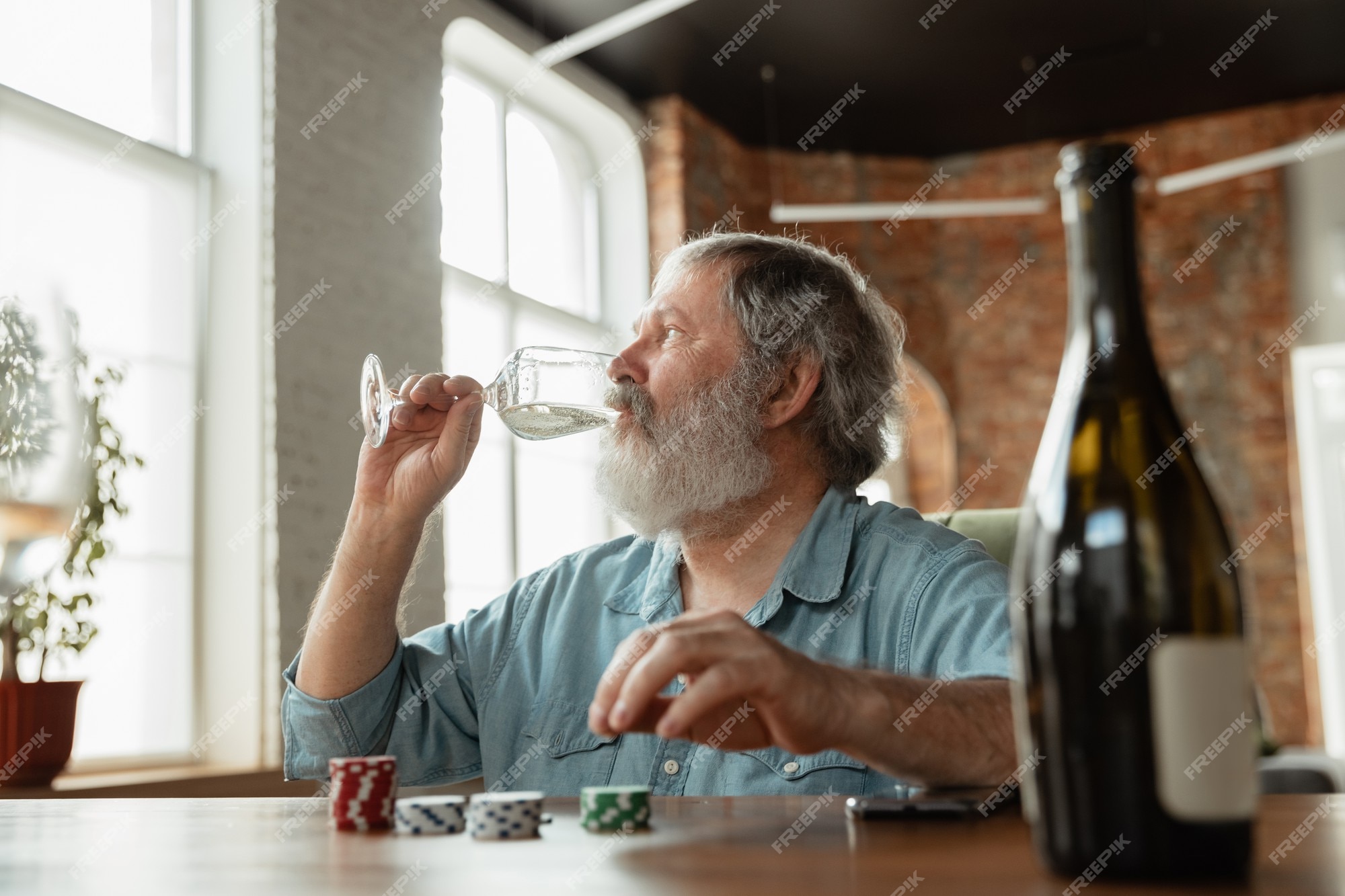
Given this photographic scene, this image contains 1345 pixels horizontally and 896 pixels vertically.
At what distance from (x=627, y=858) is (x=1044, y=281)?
22.4 feet

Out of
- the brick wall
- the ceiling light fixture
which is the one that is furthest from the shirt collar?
the brick wall

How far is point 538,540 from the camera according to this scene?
5.66 meters

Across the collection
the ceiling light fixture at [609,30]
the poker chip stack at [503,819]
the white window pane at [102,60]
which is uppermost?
the ceiling light fixture at [609,30]

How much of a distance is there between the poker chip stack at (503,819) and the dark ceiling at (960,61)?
198 inches

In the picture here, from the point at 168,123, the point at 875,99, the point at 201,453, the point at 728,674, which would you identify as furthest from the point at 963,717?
the point at 875,99

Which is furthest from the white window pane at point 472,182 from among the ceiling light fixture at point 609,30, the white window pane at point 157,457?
the white window pane at point 157,457

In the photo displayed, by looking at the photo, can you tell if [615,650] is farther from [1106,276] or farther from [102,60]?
[102,60]

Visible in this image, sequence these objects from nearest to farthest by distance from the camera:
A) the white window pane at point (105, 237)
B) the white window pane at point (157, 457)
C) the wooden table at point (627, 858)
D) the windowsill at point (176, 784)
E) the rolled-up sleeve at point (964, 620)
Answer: the wooden table at point (627, 858), the rolled-up sleeve at point (964, 620), the windowsill at point (176, 784), the white window pane at point (105, 237), the white window pane at point (157, 457)

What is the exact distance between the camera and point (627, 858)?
2.36ft

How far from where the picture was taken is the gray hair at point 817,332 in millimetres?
1973

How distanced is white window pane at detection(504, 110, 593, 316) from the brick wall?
39 centimetres

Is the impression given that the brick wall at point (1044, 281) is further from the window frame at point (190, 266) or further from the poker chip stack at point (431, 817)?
the poker chip stack at point (431, 817)

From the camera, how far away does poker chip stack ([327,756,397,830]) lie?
92cm

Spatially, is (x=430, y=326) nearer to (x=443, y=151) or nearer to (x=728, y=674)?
(x=443, y=151)
